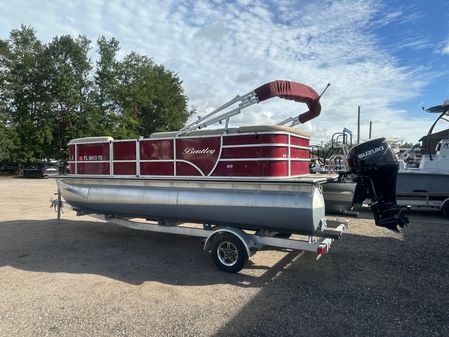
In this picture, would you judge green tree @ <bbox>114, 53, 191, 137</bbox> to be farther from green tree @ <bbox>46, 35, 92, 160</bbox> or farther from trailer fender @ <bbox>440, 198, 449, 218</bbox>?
trailer fender @ <bbox>440, 198, 449, 218</bbox>

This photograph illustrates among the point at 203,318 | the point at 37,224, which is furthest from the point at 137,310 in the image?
the point at 37,224

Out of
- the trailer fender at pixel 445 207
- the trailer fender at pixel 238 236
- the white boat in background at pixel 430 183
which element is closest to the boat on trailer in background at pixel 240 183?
the trailer fender at pixel 238 236

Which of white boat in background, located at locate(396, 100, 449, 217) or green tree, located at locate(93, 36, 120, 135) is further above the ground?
green tree, located at locate(93, 36, 120, 135)

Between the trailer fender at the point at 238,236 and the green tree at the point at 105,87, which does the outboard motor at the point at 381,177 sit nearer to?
the trailer fender at the point at 238,236

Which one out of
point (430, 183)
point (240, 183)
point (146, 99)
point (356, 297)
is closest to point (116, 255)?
point (240, 183)

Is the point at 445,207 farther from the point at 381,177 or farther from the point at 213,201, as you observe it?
the point at 213,201

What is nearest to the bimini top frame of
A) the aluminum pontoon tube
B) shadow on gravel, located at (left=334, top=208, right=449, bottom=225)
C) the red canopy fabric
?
the red canopy fabric

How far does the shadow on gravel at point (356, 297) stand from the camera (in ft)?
11.6

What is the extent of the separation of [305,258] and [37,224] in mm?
6502

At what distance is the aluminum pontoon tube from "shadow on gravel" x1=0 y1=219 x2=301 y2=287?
0.69 m

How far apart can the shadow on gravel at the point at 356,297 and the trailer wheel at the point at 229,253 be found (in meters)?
0.57

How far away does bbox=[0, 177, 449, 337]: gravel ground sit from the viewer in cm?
360

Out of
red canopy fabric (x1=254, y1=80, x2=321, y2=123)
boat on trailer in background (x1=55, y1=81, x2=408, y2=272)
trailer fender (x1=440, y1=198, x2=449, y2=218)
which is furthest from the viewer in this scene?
trailer fender (x1=440, y1=198, x2=449, y2=218)

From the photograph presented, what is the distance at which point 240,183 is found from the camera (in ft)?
16.6
